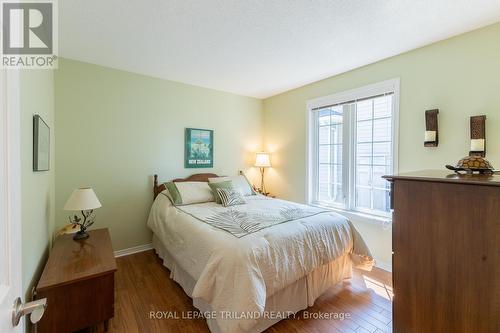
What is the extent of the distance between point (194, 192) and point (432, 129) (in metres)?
2.80

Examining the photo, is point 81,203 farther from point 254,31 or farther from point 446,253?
point 446,253

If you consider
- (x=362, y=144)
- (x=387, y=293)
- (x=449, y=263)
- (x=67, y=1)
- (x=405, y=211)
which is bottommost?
(x=387, y=293)

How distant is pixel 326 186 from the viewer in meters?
3.48

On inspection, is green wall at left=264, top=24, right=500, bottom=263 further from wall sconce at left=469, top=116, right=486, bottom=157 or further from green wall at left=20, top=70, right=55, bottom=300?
green wall at left=20, top=70, right=55, bottom=300

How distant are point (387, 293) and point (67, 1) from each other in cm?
370

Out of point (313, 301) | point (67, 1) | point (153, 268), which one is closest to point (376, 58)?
point (313, 301)

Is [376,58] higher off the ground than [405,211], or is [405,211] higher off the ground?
[376,58]

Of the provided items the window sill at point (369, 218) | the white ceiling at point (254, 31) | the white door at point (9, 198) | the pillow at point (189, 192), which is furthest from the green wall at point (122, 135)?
the white door at point (9, 198)

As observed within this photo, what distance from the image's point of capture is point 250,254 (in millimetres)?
1594

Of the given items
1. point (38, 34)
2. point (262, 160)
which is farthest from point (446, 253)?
point (262, 160)

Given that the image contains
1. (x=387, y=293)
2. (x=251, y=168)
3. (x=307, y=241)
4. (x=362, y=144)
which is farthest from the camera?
(x=251, y=168)

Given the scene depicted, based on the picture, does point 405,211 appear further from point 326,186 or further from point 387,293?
point 326,186

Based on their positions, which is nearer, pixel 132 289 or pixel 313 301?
pixel 313 301

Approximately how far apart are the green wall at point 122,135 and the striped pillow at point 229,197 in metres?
0.85
